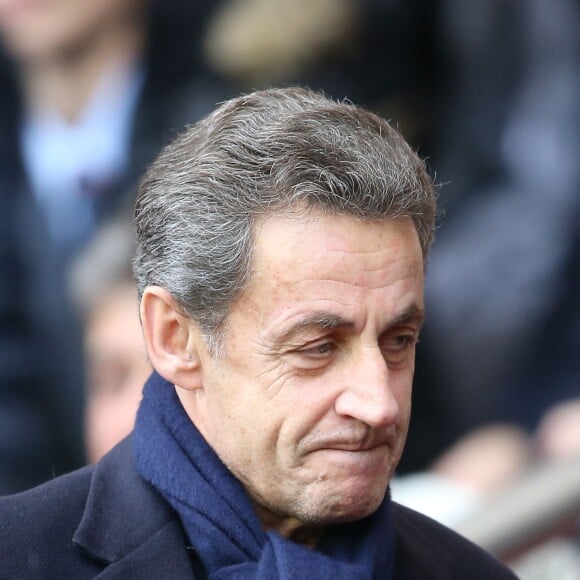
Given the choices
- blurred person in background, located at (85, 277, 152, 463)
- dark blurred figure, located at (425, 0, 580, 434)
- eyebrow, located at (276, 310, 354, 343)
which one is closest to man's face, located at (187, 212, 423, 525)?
eyebrow, located at (276, 310, 354, 343)

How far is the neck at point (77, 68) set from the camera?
5.94 metres

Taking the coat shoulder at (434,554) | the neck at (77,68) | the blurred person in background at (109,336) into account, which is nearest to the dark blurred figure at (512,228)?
the blurred person in background at (109,336)

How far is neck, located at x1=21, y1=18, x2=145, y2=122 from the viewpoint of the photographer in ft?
19.5

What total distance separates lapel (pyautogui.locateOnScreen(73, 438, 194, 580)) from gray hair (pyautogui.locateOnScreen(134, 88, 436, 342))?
345 millimetres

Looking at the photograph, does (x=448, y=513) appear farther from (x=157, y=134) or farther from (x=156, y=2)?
(x=156, y=2)

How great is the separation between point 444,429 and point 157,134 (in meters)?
1.63

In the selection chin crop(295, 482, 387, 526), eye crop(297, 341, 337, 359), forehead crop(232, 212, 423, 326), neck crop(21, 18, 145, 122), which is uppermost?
neck crop(21, 18, 145, 122)

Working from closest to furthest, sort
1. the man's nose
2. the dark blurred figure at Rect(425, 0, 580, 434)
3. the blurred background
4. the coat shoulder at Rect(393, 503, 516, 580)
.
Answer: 1. the man's nose
2. the coat shoulder at Rect(393, 503, 516, 580)
3. the blurred background
4. the dark blurred figure at Rect(425, 0, 580, 434)

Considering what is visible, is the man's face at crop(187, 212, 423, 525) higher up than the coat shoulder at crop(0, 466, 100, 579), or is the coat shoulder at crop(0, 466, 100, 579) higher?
the man's face at crop(187, 212, 423, 525)

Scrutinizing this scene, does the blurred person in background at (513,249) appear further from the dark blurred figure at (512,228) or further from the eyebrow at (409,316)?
the eyebrow at (409,316)

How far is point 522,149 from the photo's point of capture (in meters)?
5.99

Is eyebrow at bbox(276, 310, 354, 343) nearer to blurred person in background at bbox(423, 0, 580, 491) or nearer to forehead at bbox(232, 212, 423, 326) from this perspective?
forehead at bbox(232, 212, 423, 326)

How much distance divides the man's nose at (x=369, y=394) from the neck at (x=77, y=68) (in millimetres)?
3453

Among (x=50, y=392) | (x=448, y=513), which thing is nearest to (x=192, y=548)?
(x=448, y=513)
